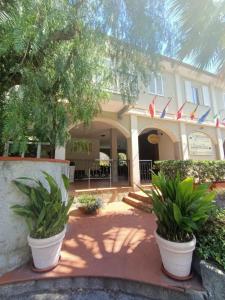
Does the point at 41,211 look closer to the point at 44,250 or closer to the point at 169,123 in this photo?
the point at 44,250

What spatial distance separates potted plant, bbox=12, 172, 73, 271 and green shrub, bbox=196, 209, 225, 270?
93.9 inches

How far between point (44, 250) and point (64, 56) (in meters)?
3.95

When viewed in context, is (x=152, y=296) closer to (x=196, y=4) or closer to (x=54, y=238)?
(x=54, y=238)

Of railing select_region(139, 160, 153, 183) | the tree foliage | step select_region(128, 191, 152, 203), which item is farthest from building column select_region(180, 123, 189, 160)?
the tree foliage

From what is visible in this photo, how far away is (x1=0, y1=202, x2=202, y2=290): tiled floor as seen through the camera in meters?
3.05

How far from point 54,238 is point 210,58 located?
6.42 meters

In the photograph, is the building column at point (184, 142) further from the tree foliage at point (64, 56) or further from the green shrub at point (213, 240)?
the green shrub at point (213, 240)

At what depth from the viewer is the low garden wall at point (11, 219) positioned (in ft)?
10.5

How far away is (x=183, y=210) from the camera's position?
9.95 ft

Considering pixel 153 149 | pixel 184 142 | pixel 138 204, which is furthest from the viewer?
pixel 153 149

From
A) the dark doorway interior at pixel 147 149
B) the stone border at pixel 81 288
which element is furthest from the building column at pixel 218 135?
the stone border at pixel 81 288

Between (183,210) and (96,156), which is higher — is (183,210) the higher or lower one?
the lower one

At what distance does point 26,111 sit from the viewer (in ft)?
11.3

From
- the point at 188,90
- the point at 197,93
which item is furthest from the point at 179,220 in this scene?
the point at 197,93
